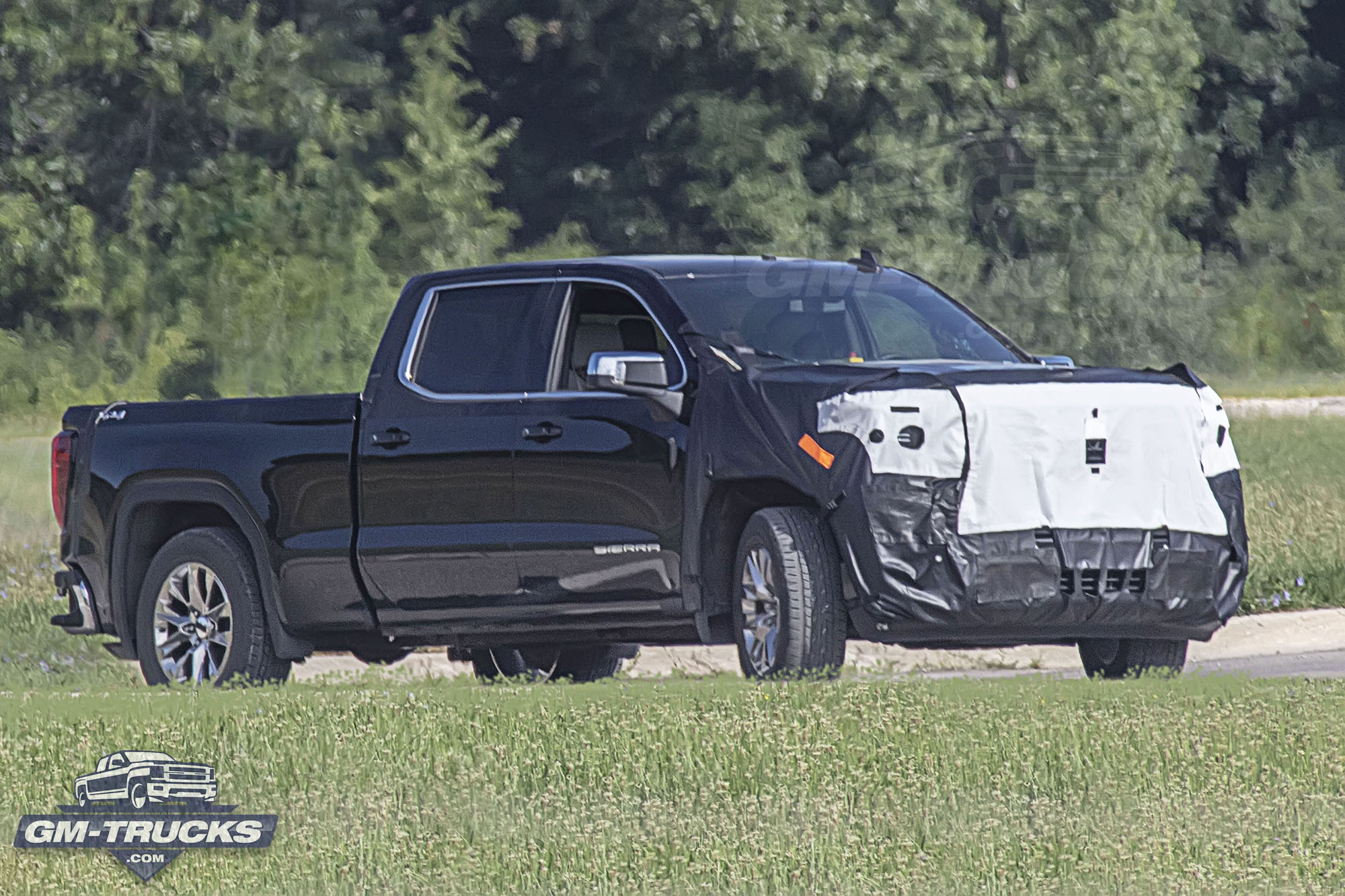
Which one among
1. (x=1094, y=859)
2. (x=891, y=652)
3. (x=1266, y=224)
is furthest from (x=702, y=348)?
(x=1266, y=224)

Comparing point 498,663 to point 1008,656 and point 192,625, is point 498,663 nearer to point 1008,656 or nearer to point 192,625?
point 192,625

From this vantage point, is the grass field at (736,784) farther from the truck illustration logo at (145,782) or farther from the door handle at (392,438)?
the door handle at (392,438)

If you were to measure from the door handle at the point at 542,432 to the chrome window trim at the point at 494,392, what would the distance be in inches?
5.5

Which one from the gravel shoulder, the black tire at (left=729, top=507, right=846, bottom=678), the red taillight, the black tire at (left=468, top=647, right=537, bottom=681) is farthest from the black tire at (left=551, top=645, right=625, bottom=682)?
the black tire at (left=729, top=507, right=846, bottom=678)

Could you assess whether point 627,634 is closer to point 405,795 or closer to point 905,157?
point 405,795

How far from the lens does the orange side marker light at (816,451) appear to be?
8.00m

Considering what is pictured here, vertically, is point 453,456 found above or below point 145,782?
above

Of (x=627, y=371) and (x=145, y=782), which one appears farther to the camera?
(x=627, y=371)

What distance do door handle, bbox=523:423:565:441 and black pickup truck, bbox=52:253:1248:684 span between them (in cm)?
1

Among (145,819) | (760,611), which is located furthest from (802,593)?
(145,819)

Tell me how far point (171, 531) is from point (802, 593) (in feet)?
11.0

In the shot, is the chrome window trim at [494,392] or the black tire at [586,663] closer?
the chrome window trim at [494,392]

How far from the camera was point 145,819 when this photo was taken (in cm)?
648

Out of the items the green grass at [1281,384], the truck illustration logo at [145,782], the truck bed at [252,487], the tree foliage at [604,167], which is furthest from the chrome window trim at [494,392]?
the tree foliage at [604,167]
